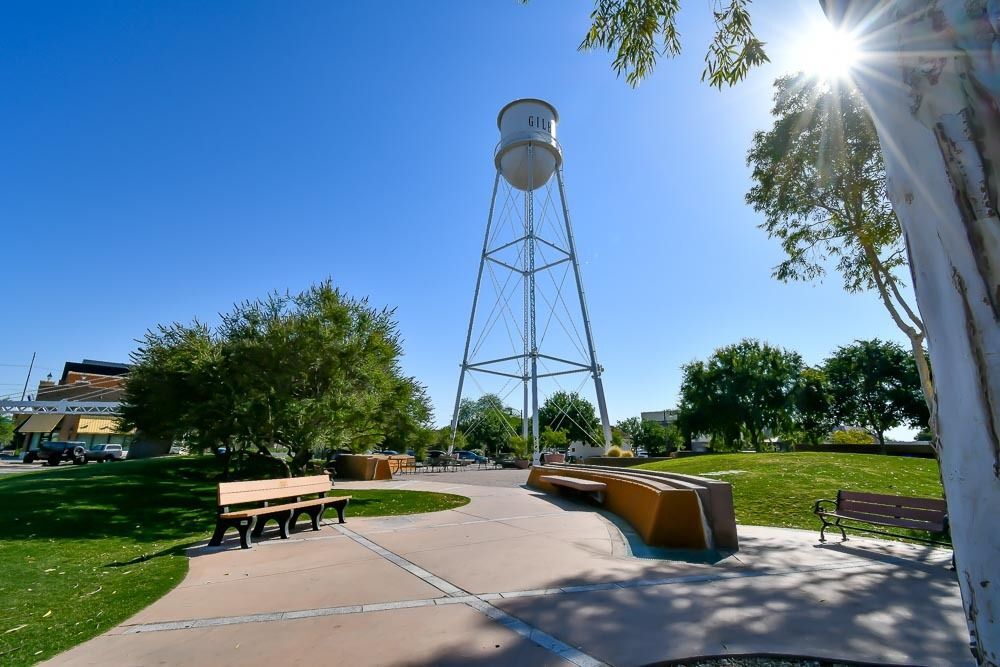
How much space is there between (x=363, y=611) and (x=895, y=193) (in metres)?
4.69

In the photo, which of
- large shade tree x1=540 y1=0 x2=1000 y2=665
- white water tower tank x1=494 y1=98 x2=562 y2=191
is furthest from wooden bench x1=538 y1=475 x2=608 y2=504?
white water tower tank x1=494 y1=98 x2=562 y2=191

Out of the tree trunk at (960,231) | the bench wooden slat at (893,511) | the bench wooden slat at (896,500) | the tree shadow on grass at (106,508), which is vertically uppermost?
the tree trunk at (960,231)

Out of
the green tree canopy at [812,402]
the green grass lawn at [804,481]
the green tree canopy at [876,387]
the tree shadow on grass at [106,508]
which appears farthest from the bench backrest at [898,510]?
the green tree canopy at [876,387]

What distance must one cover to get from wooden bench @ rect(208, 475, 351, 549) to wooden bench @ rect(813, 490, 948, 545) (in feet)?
27.1

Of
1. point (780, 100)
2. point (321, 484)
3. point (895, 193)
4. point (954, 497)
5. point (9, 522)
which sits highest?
point (780, 100)

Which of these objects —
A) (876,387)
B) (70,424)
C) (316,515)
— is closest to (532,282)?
(316,515)

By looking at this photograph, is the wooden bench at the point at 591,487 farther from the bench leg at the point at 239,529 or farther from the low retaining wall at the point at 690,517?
the bench leg at the point at 239,529

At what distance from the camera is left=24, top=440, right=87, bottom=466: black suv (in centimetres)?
3258

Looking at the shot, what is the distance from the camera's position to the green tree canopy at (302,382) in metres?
12.6

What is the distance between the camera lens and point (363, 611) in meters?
4.34

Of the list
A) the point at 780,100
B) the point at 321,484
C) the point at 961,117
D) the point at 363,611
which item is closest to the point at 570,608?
the point at 363,611

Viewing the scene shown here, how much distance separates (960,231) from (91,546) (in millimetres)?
10853

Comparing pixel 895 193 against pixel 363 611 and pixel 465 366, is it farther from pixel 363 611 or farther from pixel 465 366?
pixel 465 366

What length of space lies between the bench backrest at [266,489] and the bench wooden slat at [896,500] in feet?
28.8
